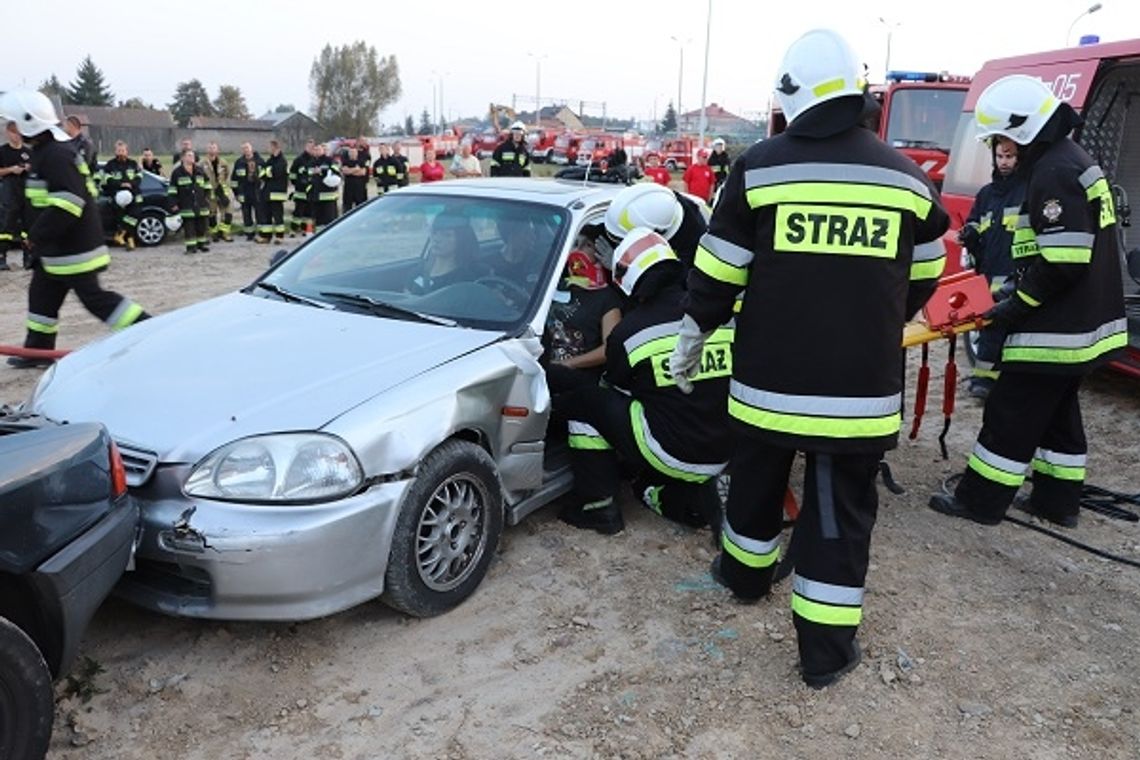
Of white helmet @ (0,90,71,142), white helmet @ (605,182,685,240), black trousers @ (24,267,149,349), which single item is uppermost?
white helmet @ (0,90,71,142)

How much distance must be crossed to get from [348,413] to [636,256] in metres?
1.51

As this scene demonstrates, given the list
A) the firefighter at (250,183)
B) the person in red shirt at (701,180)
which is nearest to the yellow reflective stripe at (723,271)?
the firefighter at (250,183)

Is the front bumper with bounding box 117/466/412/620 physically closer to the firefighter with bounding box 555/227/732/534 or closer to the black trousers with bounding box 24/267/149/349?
Answer: the firefighter with bounding box 555/227/732/534

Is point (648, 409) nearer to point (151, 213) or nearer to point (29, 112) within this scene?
point (29, 112)

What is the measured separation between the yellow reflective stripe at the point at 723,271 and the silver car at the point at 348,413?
91cm

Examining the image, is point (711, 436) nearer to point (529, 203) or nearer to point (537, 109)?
point (529, 203)

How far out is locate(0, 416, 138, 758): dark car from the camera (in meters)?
2.12

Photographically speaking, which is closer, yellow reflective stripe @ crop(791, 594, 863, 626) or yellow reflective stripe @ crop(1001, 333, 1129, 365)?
yellow reflective stripe @ crop(791, 594, 863, 626)

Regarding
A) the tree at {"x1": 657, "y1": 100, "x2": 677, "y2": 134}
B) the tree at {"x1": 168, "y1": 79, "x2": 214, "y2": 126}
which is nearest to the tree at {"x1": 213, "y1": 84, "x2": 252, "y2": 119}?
the tree at {"x1": 168, "y1": 79, "x2": 214, "y2": 126}

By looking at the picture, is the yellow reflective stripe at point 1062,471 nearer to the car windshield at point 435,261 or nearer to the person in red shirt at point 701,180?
the car windshield at point 435,261

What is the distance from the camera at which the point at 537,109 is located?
2584 inches

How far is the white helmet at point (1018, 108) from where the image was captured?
158 inches

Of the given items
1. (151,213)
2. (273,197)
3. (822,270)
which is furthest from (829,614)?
(273,197)

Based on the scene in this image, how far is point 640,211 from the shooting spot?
13.5ft
